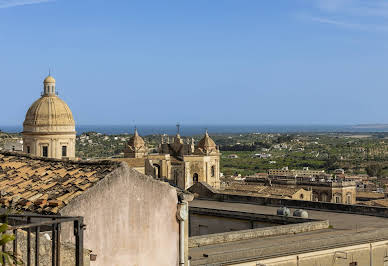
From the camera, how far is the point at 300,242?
49.0 ft

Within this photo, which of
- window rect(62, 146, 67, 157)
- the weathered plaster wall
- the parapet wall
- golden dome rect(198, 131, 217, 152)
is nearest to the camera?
the weathered plaster wall

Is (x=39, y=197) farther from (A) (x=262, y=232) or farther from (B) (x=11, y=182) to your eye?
(A) (x=262, y=232)

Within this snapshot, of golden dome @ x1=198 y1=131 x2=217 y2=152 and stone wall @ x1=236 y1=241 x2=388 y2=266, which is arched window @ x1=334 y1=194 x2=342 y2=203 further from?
stone wall @ x1=236 y1=241 x2=388 y2=266

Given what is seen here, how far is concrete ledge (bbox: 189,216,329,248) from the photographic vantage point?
606 inches

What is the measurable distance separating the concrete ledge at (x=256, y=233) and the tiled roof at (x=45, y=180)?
17.0ft

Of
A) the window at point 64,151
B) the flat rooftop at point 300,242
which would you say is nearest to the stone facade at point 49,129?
the window at point 64,151

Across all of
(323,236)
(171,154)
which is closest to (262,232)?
(323,236)

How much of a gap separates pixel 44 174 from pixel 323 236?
8084 mm

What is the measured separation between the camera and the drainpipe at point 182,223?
10.0 m

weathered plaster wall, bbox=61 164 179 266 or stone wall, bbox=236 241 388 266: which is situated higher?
weathered plaster wall, bbox=61 164 179 266

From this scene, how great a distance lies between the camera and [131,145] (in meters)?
63.8

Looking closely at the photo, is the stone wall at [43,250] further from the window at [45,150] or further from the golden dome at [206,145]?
the golden dome at [206,145]

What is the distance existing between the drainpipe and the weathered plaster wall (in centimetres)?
6

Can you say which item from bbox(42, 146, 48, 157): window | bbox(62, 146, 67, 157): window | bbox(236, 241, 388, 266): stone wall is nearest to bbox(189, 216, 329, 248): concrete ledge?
bbox(236, 241, 388, 266): stone wall
